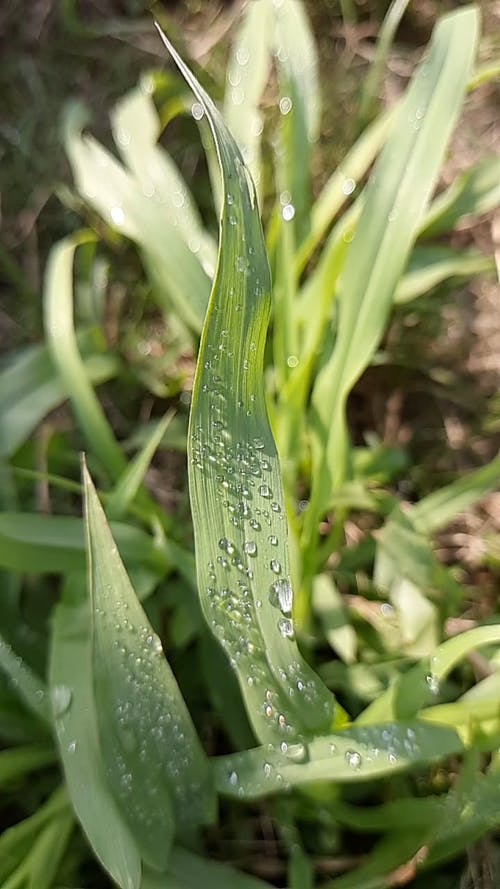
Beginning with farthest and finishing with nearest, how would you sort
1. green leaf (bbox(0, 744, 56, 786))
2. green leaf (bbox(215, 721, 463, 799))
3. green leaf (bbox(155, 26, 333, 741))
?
green leaf (bbox(0, 744, 56, 786)), green leaf (bbox(215, 721, 463, 799)), green leaf (bbox(155, 26, 333, 741))

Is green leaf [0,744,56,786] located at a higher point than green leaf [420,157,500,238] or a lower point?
lower

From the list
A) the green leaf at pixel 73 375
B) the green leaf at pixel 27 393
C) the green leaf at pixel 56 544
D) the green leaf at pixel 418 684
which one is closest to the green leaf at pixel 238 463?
the green leaf at pixel 418 684

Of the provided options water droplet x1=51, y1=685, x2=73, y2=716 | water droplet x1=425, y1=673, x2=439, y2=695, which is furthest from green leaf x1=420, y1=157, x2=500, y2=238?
water droplet x1=51, y1=685, x2=73, y2=716

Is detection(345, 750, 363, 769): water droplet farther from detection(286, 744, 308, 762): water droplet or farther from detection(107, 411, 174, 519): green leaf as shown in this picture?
detection(107, 411, 174, 519): green leaf

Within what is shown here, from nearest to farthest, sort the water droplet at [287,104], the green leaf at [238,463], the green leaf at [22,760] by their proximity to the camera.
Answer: the green leaf at [238,463] → the green leaf at [22,760] → the water droplet at [287,104]

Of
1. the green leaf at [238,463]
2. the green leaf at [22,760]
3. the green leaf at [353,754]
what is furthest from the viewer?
the green leaf at [22,760]

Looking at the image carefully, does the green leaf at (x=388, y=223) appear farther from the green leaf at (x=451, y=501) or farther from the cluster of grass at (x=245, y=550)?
the green leaf at (x=451, y=501)

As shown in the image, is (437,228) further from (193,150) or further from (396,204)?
(193,150)

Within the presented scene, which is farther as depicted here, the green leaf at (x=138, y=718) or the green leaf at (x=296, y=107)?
the green leaf at (x=296, y=107)
